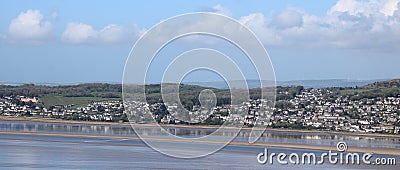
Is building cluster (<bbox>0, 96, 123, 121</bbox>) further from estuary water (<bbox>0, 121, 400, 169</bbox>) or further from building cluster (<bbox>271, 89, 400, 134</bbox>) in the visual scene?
estuary water (<bbox>0, 121, 400, 169</bbox>)

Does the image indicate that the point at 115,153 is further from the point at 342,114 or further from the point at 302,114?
the point at 302,114

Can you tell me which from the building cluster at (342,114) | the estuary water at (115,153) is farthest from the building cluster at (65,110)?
the estuary water at (115,153)

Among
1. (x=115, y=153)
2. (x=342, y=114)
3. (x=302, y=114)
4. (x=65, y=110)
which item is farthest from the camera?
(x=65, y=110)

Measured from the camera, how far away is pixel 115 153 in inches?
1358

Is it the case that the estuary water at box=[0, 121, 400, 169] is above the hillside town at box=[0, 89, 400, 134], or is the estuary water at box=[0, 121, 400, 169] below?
below

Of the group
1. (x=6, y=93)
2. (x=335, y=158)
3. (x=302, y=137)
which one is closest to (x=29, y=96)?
(x=6, y=93)

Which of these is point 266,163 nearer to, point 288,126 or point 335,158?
point 335,158

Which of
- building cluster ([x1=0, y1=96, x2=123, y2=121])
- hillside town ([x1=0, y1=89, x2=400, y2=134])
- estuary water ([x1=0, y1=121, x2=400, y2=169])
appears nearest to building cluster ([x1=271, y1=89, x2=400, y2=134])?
hillside town ([x1=0, y1=89, x2=400, y2=134])

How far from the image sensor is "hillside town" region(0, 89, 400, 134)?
167 feet

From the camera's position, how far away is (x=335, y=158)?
35531 mm

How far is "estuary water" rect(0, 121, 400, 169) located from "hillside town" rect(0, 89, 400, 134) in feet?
6.62

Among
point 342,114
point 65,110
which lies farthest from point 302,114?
point 65,110

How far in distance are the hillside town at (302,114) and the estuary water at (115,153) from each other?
79.5 inches

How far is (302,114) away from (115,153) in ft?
90.3
